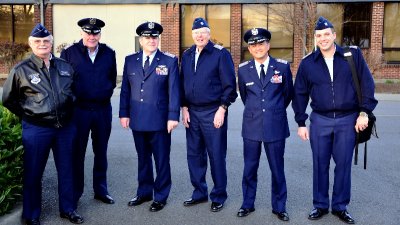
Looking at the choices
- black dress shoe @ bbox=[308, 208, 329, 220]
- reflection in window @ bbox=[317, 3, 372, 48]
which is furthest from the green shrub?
reflection in window @ bbox=[317, 3, 372, 48]

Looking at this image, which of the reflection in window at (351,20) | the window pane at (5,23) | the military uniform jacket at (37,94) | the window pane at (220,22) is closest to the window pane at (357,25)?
the reflection in window at (351,20)

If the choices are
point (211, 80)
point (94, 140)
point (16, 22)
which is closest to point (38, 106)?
point (94, 140)

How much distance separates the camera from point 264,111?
224 inches

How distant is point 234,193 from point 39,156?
248cm

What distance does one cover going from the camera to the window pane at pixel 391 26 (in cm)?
2348

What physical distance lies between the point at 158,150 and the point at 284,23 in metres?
18.6

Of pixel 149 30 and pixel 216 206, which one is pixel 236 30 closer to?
pixel 149 30

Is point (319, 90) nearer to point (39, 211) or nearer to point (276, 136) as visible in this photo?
point (276, 136)

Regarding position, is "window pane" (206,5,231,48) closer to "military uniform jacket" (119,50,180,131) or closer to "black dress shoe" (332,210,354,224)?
"military uniform jacket" (119,50,180,131)

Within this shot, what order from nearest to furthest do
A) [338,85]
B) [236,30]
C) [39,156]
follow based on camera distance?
[39,156] < [338,85] < [236,30]

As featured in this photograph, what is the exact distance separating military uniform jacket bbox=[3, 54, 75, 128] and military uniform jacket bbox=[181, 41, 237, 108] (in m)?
1.39

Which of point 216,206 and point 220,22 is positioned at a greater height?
point 220,22

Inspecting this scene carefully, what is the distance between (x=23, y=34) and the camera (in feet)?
82.3

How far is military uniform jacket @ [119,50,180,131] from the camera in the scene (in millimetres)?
5953
